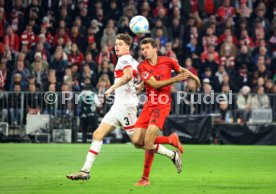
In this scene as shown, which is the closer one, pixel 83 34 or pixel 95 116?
pixel 95 116

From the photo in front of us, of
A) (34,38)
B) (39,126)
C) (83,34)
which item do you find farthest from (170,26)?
(39,126)

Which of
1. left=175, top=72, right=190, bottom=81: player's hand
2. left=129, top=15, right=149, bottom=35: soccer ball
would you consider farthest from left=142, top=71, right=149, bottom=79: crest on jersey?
left=129, top=15, right=149, bottom=35: soccer ball

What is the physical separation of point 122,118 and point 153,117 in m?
0.74

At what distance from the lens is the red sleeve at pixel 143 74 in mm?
13465

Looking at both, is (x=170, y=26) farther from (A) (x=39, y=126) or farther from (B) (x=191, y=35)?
(A) (x=39, y=126)

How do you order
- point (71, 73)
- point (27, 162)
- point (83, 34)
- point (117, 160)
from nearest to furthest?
point (27, 162)
point (117, 160)
point (71, 73)
point (83, 34)

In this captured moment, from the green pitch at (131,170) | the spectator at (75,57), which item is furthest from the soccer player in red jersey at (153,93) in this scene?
the spectator at (75,57)

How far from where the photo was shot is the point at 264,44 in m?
29.6

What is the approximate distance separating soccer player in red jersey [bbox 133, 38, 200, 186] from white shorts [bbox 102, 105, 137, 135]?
→ 31cm

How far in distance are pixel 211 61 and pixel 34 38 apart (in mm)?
6611

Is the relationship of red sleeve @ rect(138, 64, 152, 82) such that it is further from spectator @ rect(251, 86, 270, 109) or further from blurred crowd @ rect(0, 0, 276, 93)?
spectator @ rect(251, 86, 270, 109)

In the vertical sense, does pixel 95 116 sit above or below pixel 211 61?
below

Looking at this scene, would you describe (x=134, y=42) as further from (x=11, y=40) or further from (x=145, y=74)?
(x=145, y=74)

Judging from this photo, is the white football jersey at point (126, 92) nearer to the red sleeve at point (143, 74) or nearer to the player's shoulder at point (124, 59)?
the player's shoulder at point (124, 59)
